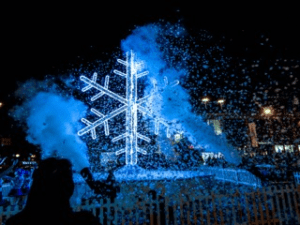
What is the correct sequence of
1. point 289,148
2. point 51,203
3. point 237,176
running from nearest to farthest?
point 51,203
point 237,176
point 289,148

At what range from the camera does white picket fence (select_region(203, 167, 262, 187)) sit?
36.2ft

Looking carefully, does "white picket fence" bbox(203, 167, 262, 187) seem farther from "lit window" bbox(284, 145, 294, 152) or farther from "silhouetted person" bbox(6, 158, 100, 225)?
"lit window" bbox(284, 145, 294, 152)

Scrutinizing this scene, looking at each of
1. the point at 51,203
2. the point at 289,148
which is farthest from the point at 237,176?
the point at 289,148

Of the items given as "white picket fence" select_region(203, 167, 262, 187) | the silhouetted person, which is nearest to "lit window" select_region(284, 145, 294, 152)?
"white picket fence" select_region(203, 167, 262, 187)

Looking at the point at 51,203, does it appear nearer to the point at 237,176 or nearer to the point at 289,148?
the point at 237,176

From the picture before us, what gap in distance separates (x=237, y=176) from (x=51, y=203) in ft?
41.5

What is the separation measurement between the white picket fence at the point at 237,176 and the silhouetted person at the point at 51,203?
35.8 feet

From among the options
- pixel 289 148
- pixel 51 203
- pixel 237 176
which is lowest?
pixel 51 203

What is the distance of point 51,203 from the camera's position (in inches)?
62.4

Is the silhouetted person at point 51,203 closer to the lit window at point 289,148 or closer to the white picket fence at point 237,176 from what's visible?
the white picket fence at point 237,176

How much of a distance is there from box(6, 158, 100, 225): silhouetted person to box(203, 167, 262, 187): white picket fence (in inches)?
430

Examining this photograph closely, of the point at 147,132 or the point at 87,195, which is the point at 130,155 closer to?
the point at 87,195

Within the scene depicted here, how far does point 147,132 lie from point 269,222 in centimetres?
2349

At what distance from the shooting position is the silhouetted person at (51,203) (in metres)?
1.55
